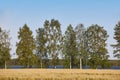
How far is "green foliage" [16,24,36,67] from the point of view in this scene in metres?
81.4

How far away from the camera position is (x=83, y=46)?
86.1 meters

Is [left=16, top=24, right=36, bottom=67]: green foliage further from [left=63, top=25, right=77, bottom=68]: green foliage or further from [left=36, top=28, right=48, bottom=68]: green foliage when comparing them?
[left=63, top=25, right=77, bottom=68]: green foliage

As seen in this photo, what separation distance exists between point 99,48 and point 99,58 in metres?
2.86

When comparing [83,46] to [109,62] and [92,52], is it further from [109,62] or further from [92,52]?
[109,62]

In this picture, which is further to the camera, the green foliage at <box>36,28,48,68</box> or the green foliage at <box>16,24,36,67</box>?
the green foliage at <box>36,28,48,68</box>

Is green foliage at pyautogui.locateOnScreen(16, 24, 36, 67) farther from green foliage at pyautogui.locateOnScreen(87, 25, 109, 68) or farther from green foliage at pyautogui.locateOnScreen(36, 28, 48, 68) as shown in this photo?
green foliage at pyautogui.locateOnScreen(87, 25, 109, 68)

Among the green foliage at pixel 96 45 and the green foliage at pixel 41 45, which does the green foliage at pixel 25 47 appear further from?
the green foliage at pixel 96 45

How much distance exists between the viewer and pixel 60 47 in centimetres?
8544

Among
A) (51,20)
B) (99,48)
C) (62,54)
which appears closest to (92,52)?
(99,48)

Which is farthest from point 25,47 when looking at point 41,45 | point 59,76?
point 59,76

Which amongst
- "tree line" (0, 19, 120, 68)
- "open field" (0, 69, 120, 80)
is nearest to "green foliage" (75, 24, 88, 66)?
"tree line" (0, 19, 120, 68)

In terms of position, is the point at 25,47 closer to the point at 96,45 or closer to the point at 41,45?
the point at 41,45

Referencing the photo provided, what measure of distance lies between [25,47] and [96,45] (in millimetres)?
18242

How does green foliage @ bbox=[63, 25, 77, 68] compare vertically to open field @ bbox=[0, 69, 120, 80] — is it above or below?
above
